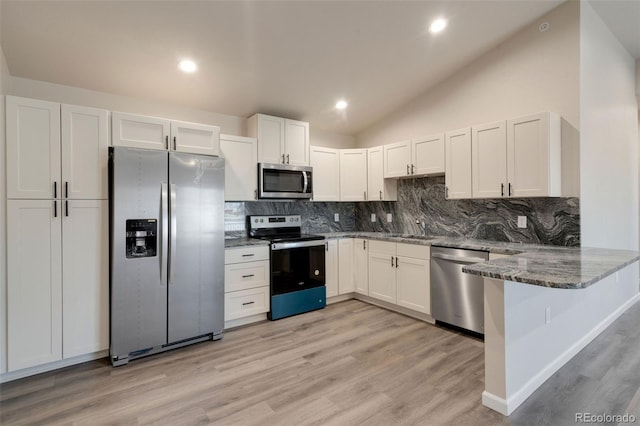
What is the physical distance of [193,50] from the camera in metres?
2.86

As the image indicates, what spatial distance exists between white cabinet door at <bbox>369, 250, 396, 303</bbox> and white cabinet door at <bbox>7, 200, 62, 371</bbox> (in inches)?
126

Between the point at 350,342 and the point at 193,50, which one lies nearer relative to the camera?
the point at 193,50

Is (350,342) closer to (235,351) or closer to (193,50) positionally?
(235,351)

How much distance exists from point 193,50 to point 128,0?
24.2 inches

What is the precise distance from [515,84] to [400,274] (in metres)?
2.39

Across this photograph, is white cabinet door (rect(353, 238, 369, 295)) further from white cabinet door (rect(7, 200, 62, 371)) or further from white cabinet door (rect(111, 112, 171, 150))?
white cabinet door (rect(7, 200, 62, 371))

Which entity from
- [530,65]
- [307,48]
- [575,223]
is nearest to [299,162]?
[307,48]

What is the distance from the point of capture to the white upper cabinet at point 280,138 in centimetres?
393

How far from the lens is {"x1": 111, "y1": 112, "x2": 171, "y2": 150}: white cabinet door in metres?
2.74

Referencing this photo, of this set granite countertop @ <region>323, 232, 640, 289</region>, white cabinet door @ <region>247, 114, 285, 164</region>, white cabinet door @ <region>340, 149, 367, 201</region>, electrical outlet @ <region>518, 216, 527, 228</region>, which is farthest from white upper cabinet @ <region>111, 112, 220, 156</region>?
electrical outlet @ <region>518, 216, 527, 228</region>

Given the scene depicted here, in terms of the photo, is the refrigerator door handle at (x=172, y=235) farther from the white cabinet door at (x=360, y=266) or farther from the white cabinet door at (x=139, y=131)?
the white cabinet door at (x=360, y=266)

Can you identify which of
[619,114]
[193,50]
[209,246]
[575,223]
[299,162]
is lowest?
[209,246]

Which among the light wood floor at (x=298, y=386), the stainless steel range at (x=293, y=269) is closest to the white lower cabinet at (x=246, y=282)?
the stainless steel range at (x=293, y=269)

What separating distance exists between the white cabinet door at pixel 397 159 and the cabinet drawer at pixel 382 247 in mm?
908
